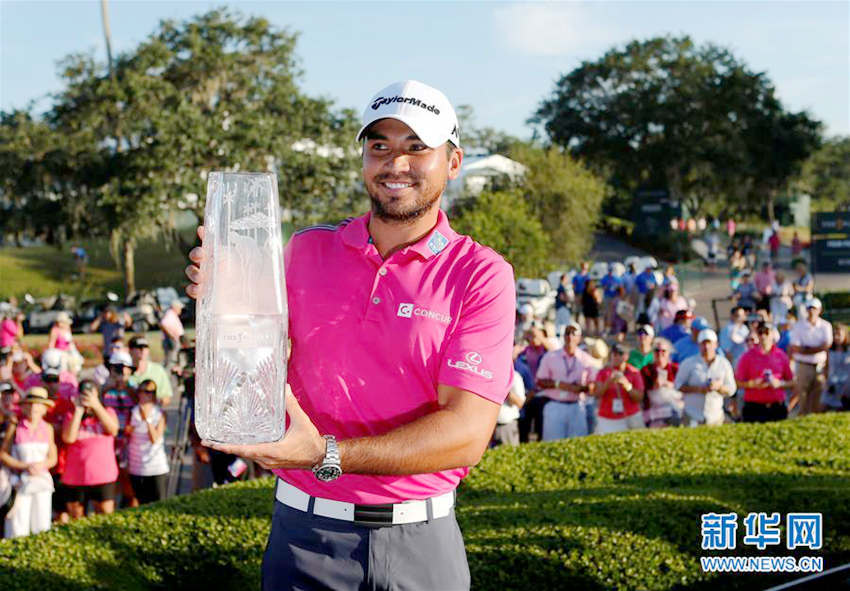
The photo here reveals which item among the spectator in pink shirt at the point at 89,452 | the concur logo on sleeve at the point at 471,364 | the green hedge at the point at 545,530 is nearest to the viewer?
the concur logo on sleeve at the point at 471,364

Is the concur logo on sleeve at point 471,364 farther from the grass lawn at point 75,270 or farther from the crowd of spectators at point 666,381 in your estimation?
the grass lawn at point 75,270

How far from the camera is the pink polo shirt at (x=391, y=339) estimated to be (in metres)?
2.40

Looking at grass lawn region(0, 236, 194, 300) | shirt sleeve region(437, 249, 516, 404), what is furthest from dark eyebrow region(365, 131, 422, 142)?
grass lawn region(0, 236, 194, 300)

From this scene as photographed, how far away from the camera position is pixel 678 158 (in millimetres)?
55844

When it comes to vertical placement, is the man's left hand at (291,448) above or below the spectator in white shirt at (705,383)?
above

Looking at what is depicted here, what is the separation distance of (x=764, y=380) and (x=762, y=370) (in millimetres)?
122

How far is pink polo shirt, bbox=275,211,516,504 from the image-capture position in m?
2.40

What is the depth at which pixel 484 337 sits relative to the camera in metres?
2.40

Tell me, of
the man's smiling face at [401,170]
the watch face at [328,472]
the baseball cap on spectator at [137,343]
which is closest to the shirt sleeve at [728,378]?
the baseball cap on spectator at [137,343]

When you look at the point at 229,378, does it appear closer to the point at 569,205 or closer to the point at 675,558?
the point at 675,558

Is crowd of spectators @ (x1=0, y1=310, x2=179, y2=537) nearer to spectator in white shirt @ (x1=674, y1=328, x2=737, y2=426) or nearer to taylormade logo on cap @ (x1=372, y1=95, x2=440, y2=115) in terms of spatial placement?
spectator in white shirt @ (x1=674, y1=328, x2=737, y2=426)

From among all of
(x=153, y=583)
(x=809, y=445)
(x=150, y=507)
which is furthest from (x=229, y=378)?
(x=809, y=445)

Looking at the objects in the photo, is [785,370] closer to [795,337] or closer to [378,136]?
[795,337]

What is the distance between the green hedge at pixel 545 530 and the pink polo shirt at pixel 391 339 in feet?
11.5
